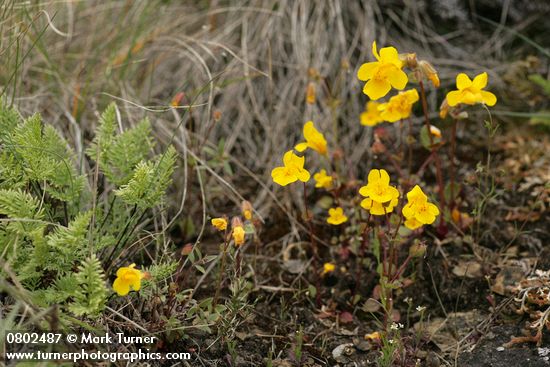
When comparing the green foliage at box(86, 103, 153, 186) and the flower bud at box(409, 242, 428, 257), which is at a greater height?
the green foliage at box(86, 103, 153, 186)

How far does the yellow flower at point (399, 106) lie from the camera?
215cm

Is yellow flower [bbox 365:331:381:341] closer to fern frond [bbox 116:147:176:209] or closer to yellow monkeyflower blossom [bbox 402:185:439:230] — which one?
yellow monkeyflower blossom [bbox 402:185:439:230]

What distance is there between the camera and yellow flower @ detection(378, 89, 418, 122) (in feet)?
7.07

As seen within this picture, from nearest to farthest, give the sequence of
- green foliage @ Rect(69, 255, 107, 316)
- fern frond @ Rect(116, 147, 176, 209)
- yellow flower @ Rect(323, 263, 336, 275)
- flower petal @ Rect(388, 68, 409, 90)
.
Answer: green foliage @ Rect(69, 255, 107, 316) < fern frond @ Rect(116, 147, 176, 209) < flower petal @ Rect(388, 68, 409, 90) < yellow flower @ Rect(323, 263, 336, 275)

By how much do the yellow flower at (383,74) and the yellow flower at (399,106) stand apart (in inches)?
8.7

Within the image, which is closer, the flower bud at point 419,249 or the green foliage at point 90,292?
the green foliage at point 90,292

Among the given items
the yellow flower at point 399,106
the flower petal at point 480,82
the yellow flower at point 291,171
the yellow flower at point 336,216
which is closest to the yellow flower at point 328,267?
the yellow flower at point 336,216

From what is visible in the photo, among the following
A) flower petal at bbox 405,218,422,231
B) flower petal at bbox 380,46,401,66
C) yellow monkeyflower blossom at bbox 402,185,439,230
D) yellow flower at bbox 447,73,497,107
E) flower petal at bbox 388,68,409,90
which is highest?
flower petal at bbox 380,46,401,66

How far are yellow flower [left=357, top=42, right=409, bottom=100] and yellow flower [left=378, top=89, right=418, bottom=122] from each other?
0.22 metres

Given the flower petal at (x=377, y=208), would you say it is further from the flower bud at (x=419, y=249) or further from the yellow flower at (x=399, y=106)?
the yellow flower at (x=399, y=106)

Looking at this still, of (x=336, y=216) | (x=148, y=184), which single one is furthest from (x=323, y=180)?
(x=148, y=184)

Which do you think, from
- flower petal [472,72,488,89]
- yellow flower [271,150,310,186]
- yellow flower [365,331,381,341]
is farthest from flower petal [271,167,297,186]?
flower petal [472,72,488,89]

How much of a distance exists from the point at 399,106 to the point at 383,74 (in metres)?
0.28

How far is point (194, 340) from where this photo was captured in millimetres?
1818
